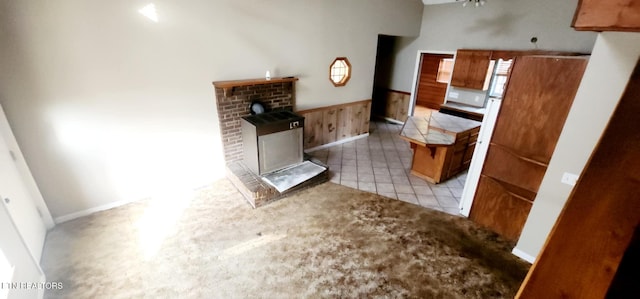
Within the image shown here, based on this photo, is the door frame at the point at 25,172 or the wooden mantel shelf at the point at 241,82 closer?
the door frame at the point at 25,172

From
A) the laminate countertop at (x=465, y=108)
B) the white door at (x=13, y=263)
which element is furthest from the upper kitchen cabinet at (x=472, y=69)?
the white door at (x=13, y=263)

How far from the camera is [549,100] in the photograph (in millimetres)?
2334

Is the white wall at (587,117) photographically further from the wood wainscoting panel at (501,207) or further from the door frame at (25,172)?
the door frame at (25,172)

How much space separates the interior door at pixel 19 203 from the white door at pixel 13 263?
1.04ft

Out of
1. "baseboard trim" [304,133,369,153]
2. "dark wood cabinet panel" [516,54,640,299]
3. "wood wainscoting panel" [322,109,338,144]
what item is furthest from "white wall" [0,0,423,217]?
"dark wood cabinet panel" [516,54,640,299]

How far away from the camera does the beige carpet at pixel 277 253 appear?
91.3 inches

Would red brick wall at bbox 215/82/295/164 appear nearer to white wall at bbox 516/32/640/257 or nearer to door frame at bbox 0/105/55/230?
door frame at bbox 0/105/55/230

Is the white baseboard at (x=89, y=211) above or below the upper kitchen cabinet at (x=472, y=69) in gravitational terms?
below

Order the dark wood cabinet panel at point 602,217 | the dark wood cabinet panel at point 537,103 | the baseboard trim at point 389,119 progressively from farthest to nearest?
1. the baseboard trim at point 389,119
2. the dark wood cabinet panel at point 537,103
3. the dark wood cabinet panel at point 602,217

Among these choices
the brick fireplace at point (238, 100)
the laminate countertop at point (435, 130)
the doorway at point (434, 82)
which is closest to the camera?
the brick fireplace at point (238, 100)

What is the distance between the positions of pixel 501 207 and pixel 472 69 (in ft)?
11.0

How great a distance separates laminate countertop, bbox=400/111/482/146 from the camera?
379 centimetres

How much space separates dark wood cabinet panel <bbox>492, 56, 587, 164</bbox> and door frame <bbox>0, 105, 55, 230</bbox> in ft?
15.8

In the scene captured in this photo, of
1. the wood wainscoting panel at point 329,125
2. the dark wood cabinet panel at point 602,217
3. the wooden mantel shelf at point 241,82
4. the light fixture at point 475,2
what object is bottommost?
the wood wainscoting panel at point 329,125
